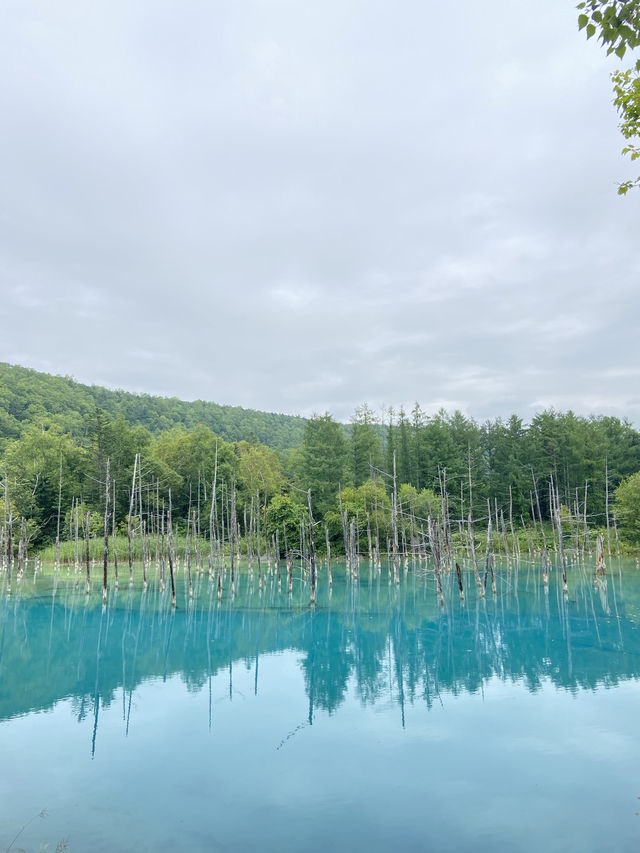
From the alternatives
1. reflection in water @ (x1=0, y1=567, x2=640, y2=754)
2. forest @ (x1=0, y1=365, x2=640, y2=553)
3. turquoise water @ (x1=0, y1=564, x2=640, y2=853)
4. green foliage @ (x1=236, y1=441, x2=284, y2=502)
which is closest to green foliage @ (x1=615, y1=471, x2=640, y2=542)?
forest @ (x1=0, y1=365, x2=640, y2=553)

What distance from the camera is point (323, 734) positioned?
10656 millimetres

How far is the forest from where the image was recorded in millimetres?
45531

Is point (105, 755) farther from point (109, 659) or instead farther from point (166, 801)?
point (109, 659)

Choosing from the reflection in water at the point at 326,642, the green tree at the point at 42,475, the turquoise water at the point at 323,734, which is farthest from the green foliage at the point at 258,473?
the turquoise water at the point at 323,734

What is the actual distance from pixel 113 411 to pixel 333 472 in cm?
4936

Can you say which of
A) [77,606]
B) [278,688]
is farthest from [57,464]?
[278,688]

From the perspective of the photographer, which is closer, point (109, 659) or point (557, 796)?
point (557, 796)

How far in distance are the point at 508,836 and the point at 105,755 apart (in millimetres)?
6923

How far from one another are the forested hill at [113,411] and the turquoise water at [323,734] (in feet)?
175

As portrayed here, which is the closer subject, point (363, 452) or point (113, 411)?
point (363, 452)

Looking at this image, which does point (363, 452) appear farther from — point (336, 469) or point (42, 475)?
point (42, 475)

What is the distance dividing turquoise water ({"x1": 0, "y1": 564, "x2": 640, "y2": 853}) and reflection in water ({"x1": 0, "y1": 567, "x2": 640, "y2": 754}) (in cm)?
→ 11

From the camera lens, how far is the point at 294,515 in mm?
40281

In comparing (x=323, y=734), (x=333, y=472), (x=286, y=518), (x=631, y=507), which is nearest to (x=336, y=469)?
(x=333, y=472)
